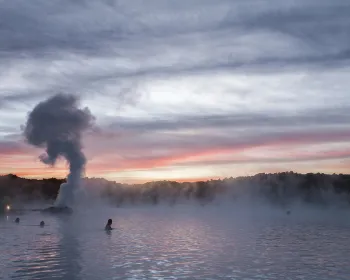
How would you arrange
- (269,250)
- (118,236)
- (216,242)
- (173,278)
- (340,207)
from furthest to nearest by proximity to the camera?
(340,207) → (118,236) → (216,242) → (269,250) → (173,278)

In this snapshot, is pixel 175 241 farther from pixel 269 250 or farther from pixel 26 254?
pixel 26 254

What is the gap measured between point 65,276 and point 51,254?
10976mm

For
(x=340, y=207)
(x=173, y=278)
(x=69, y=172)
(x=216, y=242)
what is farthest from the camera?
(x=340, y=207)

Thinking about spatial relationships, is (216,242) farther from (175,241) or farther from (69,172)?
(69,172)

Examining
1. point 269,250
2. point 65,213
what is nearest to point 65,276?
point 269,250

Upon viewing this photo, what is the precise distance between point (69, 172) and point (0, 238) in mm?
71938

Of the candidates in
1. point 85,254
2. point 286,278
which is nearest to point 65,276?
point 85,254

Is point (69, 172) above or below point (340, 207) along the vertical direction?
above

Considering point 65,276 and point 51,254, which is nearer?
point 65,276

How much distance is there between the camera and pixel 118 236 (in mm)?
57906

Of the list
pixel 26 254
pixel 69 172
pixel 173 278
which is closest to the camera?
pixel 173 278

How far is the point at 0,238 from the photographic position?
53.4 meters

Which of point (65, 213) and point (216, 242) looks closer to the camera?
point (216, 242)

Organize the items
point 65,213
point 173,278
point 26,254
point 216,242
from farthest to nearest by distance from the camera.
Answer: point 65,213 → point 216,242 → point 26,254 → point 173,278
